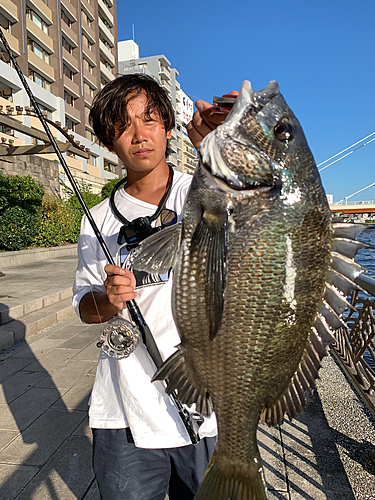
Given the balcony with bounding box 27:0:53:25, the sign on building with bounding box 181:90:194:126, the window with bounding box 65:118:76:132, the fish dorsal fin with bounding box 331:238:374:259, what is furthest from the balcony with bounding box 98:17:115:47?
the fish dorsal fin with bounding box 331:238:374:259

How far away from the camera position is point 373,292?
9.84ft

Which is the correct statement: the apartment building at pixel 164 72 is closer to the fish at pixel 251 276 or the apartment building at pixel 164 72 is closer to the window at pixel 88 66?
the window at pixel 88 66

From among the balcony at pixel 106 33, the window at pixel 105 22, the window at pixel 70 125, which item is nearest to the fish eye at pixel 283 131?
the window at pixel 70 125

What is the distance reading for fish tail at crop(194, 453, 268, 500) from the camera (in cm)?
126

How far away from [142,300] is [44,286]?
845 centimetres

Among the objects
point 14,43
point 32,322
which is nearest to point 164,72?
point 14,43

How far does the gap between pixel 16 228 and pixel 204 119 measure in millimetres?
14157

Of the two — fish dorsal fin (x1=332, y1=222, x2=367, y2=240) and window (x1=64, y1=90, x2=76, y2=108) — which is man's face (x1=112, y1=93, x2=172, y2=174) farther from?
window (x1=64, y1=90, x2=76, y2=108)

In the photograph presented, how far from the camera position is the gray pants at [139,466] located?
179 cm

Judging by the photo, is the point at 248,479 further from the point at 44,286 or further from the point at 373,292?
the point at 44,286

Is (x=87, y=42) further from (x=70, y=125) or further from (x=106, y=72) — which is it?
(x=70, y=125)

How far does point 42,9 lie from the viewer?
32062 mm

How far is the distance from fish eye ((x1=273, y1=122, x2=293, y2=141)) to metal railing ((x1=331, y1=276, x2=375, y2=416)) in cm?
222

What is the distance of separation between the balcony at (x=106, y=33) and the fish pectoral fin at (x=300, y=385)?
5470 centimetres
